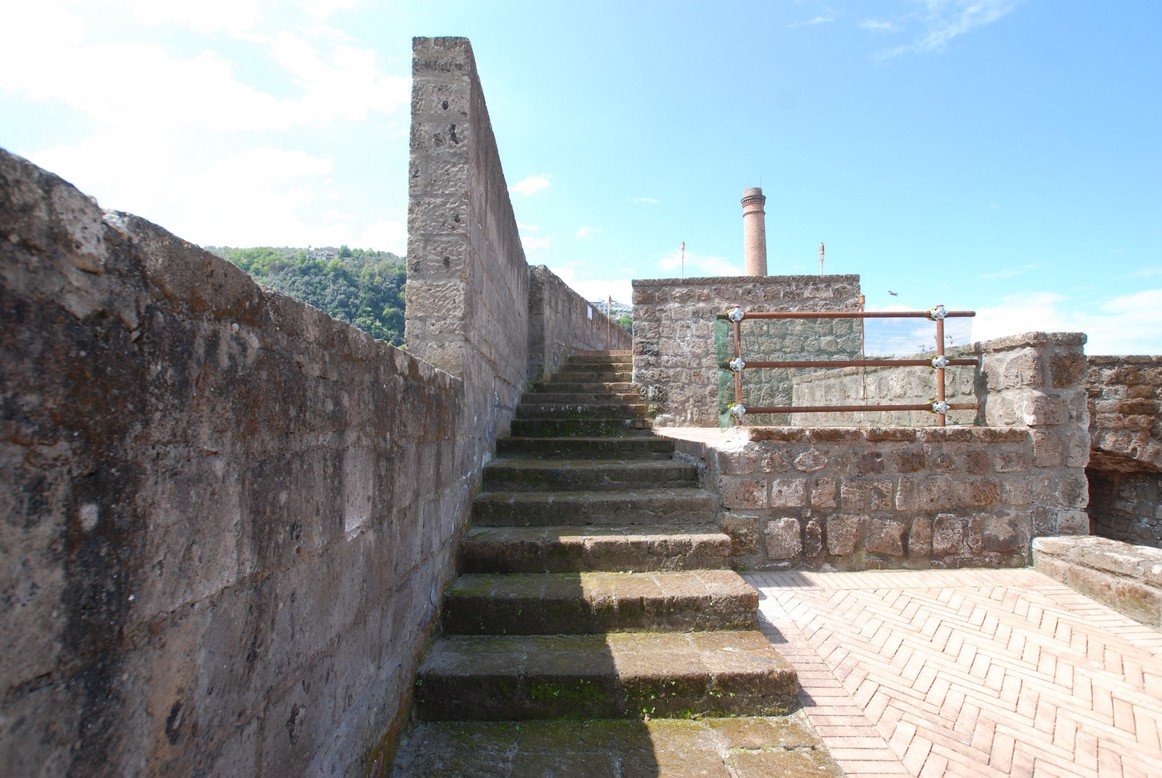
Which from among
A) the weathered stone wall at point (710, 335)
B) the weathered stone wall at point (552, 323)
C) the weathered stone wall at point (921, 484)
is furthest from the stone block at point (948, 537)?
the weathered stone wall at point (552, 323)

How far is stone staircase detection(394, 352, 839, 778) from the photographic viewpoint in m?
2.36

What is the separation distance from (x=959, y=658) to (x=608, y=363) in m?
6.60

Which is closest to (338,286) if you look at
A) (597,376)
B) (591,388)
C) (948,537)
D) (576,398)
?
(597,376)

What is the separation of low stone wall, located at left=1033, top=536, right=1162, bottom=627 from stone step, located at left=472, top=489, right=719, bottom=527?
99.5 inches

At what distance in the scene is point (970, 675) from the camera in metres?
2.87

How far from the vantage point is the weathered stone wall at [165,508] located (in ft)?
2.61

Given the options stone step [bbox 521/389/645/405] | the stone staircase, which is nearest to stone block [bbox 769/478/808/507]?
the stone staircase

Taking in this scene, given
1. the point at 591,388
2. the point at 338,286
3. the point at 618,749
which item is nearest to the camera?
the point at 618,749

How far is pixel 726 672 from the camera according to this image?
267 cm

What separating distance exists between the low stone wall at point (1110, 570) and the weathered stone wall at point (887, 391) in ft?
3.74

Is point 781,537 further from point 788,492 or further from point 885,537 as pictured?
point 885,537

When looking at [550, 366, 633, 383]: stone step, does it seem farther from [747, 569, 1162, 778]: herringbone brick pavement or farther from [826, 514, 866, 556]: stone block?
[747, 569, 1162, 778]: herringbone brick pavement

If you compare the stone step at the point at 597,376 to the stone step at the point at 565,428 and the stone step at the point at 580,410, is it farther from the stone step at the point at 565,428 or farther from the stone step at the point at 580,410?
the stone step at the point at 565,428

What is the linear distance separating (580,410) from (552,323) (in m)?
2.26
